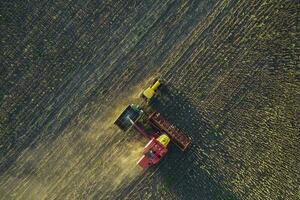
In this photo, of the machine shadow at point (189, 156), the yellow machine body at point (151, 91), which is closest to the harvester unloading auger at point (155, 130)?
the yellow machine body at point (151, 91)

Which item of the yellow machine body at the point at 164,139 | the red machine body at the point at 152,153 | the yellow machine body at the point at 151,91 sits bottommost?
the red machine body at the point at 152,153

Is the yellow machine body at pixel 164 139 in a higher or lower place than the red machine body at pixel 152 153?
higher

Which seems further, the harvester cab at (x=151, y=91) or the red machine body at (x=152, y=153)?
the harvester cab at (x=151, y=91)

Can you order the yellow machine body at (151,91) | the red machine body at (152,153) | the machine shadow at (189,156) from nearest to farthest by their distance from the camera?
the red machine body at (152,153), the yellow machine body at (151,91), the machine shadow at (189,156)

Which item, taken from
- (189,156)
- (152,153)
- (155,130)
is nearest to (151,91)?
(155,130)

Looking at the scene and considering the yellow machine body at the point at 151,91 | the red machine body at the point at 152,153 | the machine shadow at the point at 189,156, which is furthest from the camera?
the machine shadow at the point at 189,156

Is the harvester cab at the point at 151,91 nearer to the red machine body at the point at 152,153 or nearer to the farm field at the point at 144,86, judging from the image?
the farm field at the point at 144,86

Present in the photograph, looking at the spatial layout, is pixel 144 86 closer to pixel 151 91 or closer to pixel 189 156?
pixel 151 91

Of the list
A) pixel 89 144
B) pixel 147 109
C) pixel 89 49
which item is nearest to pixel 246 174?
pixel 147 109
